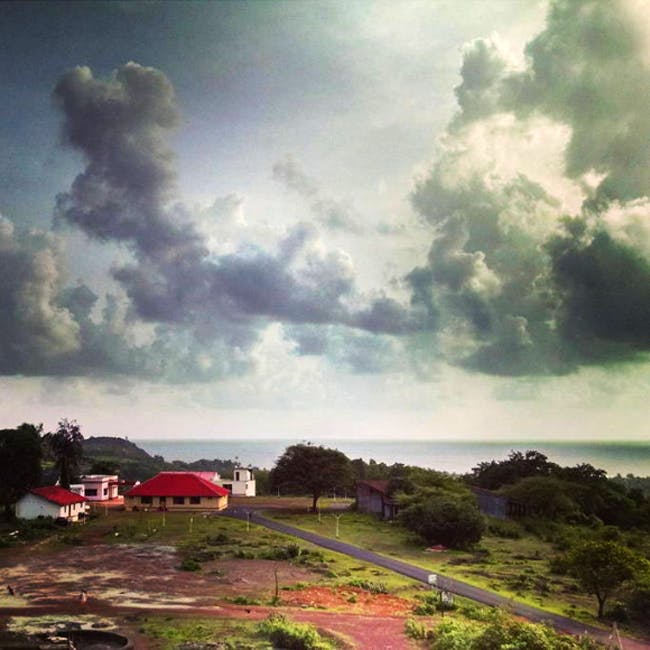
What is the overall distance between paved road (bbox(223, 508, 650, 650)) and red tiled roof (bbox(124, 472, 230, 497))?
19.7m

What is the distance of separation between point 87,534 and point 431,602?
1542 inches

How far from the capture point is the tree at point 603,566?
126ft

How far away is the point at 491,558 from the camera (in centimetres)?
5641

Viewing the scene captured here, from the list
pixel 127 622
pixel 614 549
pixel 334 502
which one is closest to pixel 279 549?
pixel 127 622

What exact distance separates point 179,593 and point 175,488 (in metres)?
47.2

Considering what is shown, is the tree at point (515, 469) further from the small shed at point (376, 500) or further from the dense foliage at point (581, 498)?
the small shed at point (376, 500)

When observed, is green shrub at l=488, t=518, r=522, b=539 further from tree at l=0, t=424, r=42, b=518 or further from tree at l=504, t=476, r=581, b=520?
tree at l=0, t=424, r=42, b=518

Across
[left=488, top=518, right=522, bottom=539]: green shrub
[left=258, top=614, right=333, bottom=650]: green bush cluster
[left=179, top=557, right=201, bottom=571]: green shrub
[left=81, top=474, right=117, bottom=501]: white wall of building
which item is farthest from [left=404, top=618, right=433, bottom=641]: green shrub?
[left=81, top=474, right=117, bottom=501]: white wall of building

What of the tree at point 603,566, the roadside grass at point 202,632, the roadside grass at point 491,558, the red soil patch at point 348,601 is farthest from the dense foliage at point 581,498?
the roadside grass at point 202,632

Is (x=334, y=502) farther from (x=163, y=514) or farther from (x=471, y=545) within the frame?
(x=471, y=545)

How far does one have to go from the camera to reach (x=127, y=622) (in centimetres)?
3266

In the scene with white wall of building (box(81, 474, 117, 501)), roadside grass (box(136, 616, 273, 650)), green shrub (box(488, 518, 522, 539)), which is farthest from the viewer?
white wall of building (box(81, 474, 117, 501))

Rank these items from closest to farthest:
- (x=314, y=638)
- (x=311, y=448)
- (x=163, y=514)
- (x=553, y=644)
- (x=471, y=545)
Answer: (x=553, y=644) < (x=314, y=638) < (x=471, y=545) < (x=163, y=514) < (x=311, y=448)

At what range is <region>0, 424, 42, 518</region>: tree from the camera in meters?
75.2
